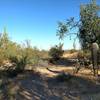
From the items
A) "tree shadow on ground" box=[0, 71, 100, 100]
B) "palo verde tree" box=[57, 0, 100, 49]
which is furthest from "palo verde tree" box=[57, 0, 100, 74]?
"tree shadow on ground" box=[0, 71, 100, 100]

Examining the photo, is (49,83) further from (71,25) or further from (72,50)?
(72,50)

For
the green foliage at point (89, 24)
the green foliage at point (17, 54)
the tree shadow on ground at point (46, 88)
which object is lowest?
the tree shadow on ground at point (46, 88)

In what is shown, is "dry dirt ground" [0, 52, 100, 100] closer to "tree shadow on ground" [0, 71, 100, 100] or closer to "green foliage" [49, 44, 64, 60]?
"tree shadow on ground" [0, 71, 100, 100]

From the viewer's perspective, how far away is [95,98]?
1215cm

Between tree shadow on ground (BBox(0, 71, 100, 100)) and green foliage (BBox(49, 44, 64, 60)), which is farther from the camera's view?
green foliage (BBox(49, 44, 64, 60))

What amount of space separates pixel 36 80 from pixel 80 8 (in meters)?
14.7

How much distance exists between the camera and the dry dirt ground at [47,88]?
497 inches

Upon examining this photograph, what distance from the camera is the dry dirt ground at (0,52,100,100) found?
1262cm

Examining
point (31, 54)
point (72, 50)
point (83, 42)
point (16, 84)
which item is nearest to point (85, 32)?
point (83, 42)

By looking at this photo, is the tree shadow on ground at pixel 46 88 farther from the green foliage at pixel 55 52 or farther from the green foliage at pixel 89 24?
the green foliage at pixel 55 52

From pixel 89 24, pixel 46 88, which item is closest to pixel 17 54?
pixel 46 88

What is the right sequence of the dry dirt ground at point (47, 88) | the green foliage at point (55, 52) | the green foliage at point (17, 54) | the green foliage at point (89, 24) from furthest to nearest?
the green foliage at point (55, 52)
the green foliage at point (89, 24)
the green foliage at point (17, 54)
the dry dirt ground at point (47, 88)

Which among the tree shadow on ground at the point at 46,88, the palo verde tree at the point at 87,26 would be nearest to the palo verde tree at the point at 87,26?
the palo verde tree at the point at 87,26

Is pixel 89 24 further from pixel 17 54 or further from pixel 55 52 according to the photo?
pixel 17 54
